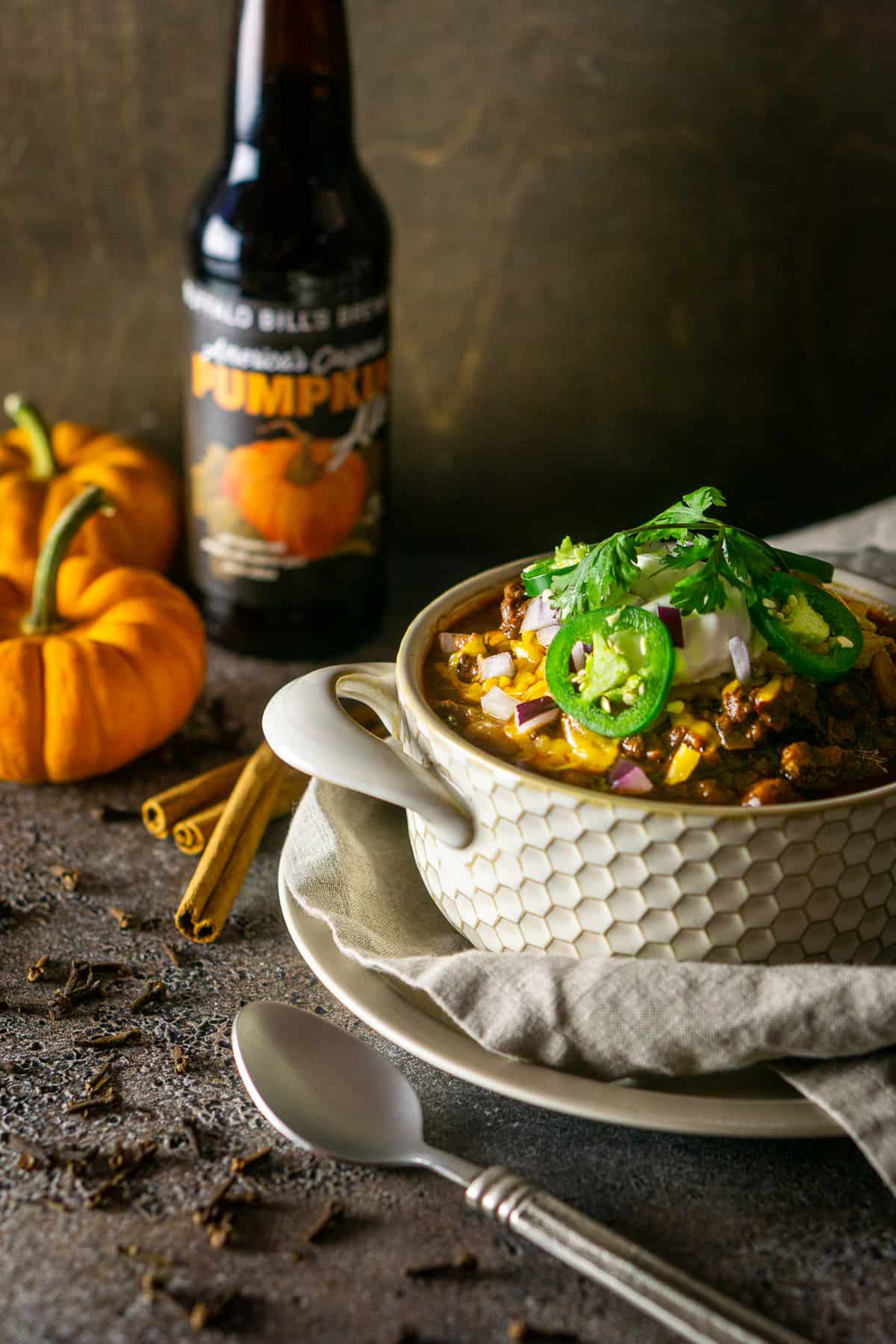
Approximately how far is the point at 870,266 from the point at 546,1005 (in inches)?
54.0

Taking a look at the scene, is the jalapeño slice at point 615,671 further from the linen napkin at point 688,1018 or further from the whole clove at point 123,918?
the whole clove at point 123,918

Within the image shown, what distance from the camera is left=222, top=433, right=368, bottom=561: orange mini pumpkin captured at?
173 cm

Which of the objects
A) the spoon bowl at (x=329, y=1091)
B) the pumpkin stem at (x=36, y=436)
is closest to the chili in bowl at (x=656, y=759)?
the spoon bowl at (x=329, y=1091)

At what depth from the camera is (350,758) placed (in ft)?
3.47

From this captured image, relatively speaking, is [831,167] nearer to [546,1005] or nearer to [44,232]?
[44,232]

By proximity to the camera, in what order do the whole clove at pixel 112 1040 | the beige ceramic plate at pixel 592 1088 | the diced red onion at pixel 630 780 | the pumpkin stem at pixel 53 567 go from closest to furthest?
1. the beige ceramic plate at pixel 592 1088
2. the diced red onion at pixel 630 780
3. the whole clove at pixel 112 1040
4. the pumpkin stem at pixel 53 567

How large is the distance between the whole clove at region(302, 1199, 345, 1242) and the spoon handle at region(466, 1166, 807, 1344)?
0.09 m

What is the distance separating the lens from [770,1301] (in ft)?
2.92

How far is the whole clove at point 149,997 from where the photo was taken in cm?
119

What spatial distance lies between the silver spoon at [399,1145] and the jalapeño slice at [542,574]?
39 centimetres

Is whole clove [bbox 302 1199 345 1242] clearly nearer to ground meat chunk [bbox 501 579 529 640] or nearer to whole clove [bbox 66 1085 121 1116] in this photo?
whole clove [bbox 66 1085 121 1116]

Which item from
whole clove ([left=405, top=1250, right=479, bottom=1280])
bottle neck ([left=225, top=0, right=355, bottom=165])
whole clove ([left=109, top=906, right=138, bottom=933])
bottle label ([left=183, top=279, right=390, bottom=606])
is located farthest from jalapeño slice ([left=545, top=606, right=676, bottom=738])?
bottle neck ([left=225, top=0, right=355, bottom=165])

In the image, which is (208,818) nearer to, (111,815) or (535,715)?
(111,815)

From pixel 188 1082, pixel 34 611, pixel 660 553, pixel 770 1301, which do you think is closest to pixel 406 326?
pixel 34 611
